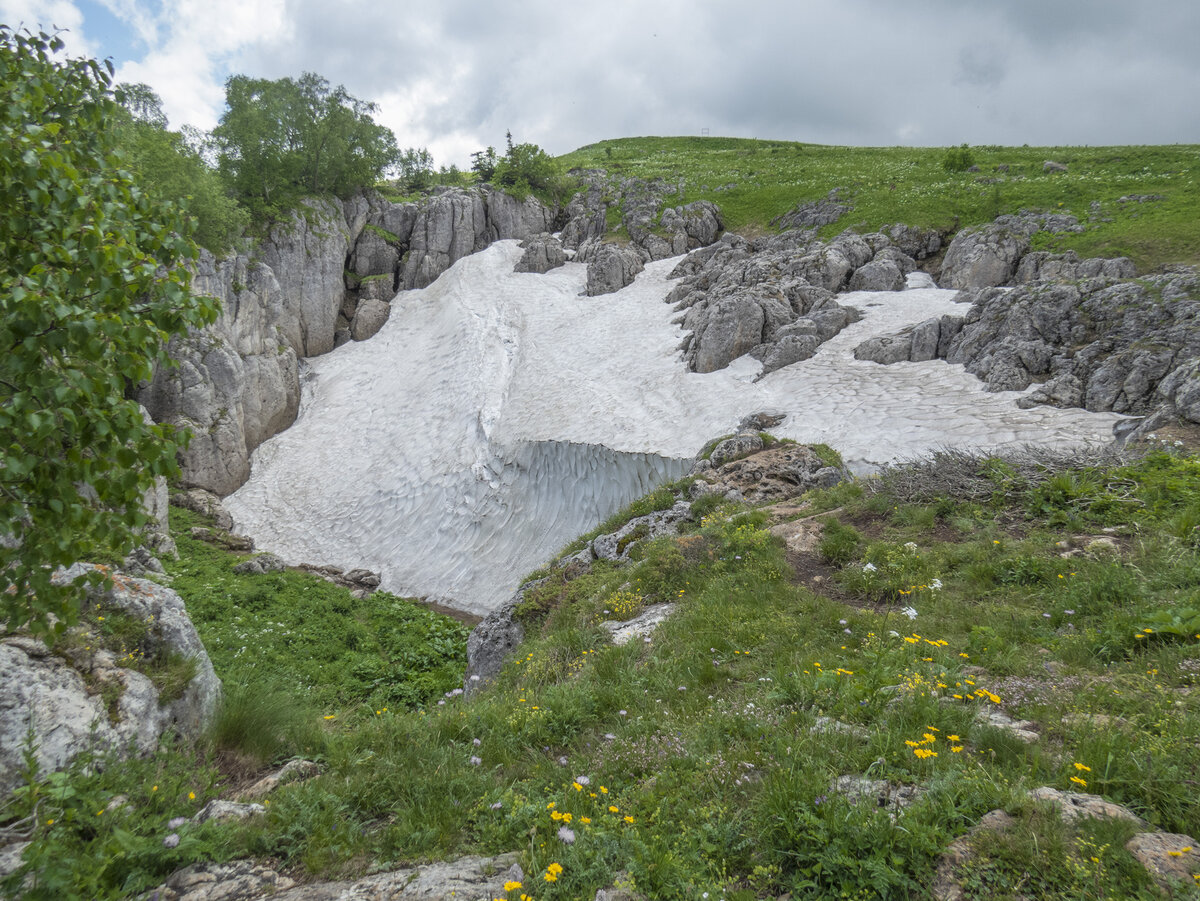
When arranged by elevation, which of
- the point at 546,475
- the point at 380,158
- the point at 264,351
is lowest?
the point at 546,475

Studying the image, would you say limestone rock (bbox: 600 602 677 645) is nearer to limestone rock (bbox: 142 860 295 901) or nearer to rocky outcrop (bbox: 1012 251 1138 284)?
limestone rock (bbox: 142 860 295 901)

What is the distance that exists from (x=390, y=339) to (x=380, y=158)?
16193 mm

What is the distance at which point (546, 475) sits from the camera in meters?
23.8

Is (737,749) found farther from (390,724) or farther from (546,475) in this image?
(546,475)

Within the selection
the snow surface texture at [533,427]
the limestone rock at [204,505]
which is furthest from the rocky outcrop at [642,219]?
the limestone rock at [204,505]

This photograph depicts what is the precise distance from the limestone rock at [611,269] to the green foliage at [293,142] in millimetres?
19969

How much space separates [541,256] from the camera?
141 feet

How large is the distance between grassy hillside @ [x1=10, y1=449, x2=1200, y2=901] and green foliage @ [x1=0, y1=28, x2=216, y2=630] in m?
1.89

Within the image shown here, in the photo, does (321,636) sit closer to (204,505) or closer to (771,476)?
(771,476)

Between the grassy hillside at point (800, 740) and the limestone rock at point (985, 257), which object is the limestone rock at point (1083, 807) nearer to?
the grassy hillside at point (800, 740)

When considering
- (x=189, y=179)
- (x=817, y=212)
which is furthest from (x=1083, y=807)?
(x=817, y=212)

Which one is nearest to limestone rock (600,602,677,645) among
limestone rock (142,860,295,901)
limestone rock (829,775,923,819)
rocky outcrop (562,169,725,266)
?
limestone rock (829,775,923,819)

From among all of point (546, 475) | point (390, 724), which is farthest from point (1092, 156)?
point (390, 724)

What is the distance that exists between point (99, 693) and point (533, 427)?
20836mm
